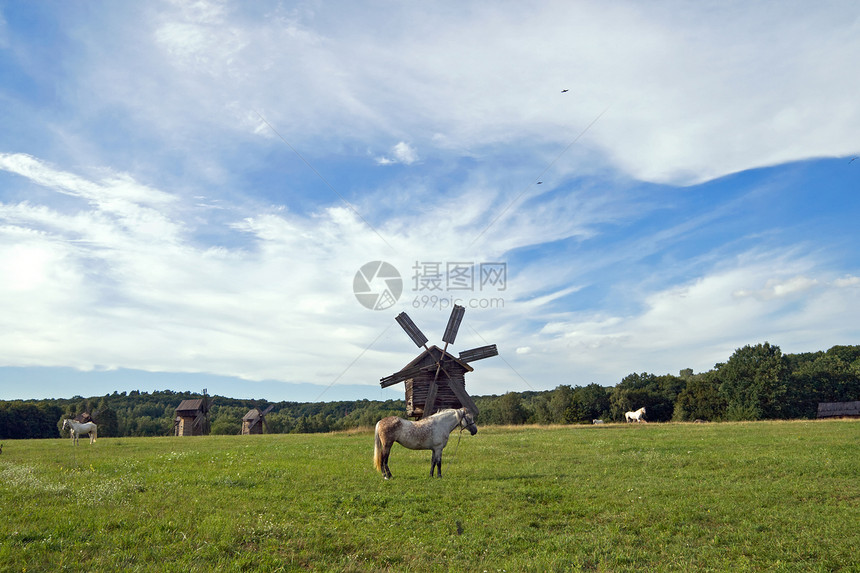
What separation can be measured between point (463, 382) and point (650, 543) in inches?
720

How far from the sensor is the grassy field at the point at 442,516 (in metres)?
8.44

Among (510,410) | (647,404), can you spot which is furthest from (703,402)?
(510,410)

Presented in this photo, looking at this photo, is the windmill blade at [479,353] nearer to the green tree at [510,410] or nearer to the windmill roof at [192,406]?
the windmill roof at [192,406]

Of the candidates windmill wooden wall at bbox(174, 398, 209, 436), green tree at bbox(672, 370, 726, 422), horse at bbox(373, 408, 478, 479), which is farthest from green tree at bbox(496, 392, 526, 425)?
horse at bbox(373, 408, 478, 479)

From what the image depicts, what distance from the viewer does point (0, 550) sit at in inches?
299

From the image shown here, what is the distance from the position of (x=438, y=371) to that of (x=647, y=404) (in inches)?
2542

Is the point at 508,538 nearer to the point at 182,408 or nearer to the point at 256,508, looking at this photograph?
the point at 256,508

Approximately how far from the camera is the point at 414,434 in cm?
1634

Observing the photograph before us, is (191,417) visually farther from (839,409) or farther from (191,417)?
(839,409)

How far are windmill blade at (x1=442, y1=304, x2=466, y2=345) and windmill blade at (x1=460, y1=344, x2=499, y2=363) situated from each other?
1.07 meters

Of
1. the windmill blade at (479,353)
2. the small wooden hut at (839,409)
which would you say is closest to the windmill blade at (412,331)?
the windmill blade at (479,353)

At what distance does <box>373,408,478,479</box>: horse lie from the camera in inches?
620

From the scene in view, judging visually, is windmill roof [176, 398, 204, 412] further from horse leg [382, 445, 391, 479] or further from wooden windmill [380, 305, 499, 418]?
horse leg [382, 445, 391, 479]

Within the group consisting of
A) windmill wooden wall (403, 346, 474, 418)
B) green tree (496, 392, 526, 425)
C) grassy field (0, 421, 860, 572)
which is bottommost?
green tree (496, 392, 526, 425)
